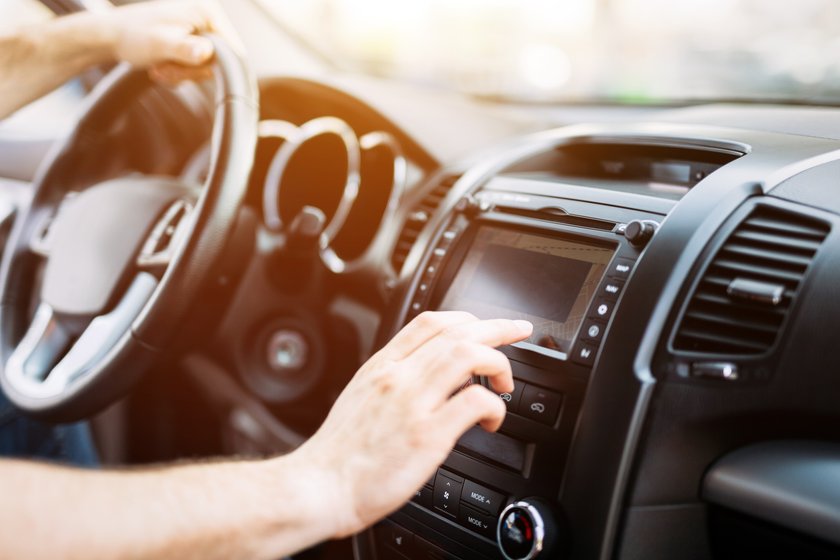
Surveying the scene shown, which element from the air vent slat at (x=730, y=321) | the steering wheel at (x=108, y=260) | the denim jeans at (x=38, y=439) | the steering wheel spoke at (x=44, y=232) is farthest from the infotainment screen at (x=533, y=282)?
the denim jeans at (x=38, y=439)

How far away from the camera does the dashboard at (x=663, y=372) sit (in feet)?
3.20

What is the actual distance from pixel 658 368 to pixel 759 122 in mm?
528

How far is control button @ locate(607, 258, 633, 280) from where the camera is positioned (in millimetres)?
1040

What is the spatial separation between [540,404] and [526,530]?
0.51ft

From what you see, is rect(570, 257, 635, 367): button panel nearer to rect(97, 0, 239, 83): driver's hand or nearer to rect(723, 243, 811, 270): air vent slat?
rect(723, 243, 811, 270): air vent slat

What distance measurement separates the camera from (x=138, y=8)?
1365 millimetres

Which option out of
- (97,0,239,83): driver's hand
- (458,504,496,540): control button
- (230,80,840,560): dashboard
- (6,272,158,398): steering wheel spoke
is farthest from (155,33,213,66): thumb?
(458,504,496,540): control button

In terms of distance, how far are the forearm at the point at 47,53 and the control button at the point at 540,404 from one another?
35.9 inches

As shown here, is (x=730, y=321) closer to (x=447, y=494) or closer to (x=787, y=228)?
(x=787, y=228)

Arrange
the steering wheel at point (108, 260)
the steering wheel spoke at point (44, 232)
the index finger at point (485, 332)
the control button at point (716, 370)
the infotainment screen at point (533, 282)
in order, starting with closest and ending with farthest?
the index finger at point (485, 332), the control button at point (716, 370), the infotainment screen at point (533, 282), the steering wheel at point (108, 260), the steering wheel spoke at point (44, 232)

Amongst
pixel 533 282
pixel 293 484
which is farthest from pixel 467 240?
pixel 293 484

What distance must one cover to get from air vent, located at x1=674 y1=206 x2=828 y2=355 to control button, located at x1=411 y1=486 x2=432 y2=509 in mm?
410

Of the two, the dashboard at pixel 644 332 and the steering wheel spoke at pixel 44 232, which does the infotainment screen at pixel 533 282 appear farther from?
the steering wheel spoke at pixel 44 232

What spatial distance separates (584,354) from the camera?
103cm
